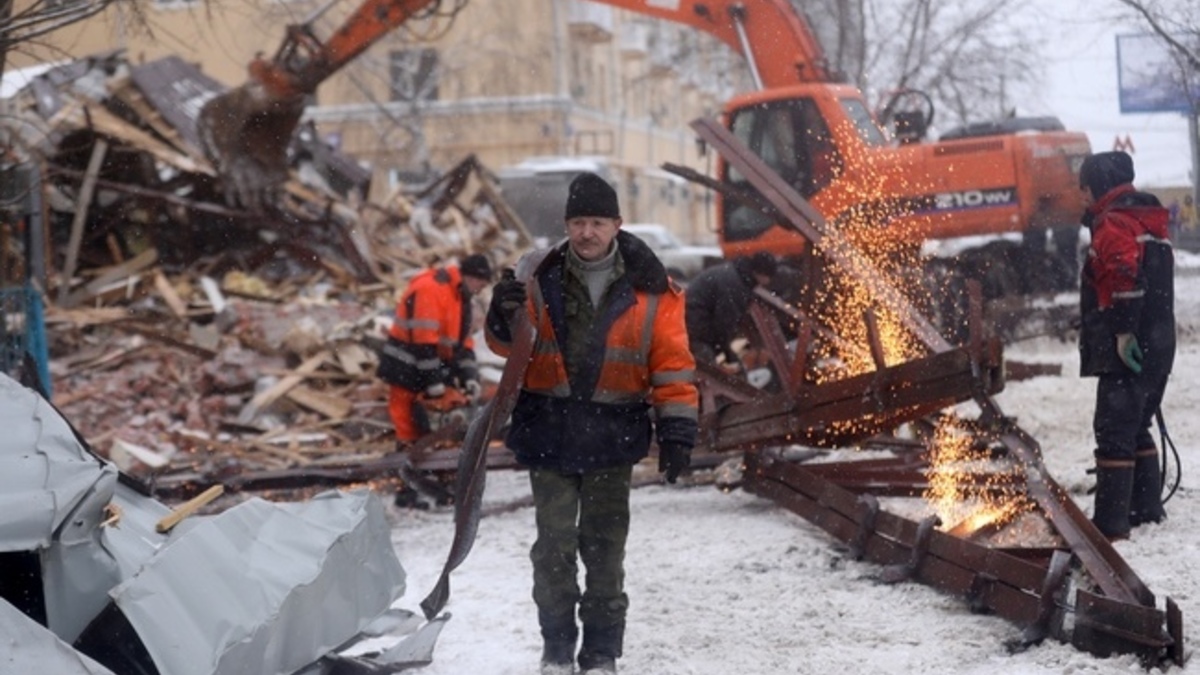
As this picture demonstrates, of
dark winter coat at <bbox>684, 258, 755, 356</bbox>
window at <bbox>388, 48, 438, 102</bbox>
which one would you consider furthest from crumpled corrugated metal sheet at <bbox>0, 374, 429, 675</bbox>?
window at <bbox>388, 48, 438, 102</bbox>

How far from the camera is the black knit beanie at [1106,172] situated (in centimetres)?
728

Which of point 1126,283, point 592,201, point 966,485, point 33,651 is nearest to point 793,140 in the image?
point 966,485

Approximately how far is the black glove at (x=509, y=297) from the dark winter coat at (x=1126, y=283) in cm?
301

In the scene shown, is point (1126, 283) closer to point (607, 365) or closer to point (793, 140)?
point (607, 365)

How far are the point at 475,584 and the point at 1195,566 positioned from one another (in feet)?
10.2

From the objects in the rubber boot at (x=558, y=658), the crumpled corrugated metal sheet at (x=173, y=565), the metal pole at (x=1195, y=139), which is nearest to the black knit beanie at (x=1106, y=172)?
the rubber boot at (x=558, y=658)

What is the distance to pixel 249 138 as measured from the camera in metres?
16.7

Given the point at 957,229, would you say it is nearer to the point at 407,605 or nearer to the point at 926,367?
the point at 926,367

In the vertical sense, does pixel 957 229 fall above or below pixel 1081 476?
above

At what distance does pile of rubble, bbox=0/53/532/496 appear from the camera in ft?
41.0

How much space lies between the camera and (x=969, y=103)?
26.8 m

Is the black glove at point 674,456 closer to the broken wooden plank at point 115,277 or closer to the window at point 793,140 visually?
the window at point 793,140

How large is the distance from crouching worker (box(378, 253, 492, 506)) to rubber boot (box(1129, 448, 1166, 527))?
4.08 m

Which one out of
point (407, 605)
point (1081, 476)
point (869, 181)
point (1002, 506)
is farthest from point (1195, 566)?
point (869, 181)
